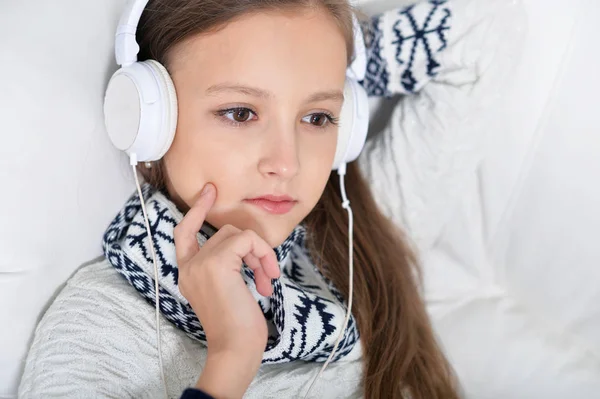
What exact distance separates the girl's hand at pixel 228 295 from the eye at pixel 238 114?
159 mm

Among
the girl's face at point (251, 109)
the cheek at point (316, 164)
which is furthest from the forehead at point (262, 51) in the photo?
the cheek at point (316, 164)

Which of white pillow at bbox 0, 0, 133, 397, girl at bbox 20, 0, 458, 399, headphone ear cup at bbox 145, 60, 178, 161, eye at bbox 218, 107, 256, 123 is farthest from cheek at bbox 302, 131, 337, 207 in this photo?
white pillow at bbox 0, 0, 133, 397

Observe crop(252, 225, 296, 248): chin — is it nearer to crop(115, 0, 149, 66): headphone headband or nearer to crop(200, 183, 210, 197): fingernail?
crop(200, 183, 210, 197): fingernail

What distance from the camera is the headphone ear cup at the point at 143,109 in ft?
2.68

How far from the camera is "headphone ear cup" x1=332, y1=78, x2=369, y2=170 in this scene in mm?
1008

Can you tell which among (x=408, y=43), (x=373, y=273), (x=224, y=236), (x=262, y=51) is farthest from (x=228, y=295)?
(x=408, y=43)

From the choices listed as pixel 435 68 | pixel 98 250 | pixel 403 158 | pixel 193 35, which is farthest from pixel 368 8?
pixel 98 250

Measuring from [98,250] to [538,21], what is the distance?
37.9 inches

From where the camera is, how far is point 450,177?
1211mm

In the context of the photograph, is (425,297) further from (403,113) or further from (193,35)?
(193,35)

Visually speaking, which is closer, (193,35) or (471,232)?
(193,35)

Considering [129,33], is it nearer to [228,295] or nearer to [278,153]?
[278,153]

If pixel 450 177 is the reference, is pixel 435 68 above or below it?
above

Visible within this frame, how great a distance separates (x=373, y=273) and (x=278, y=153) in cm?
45
